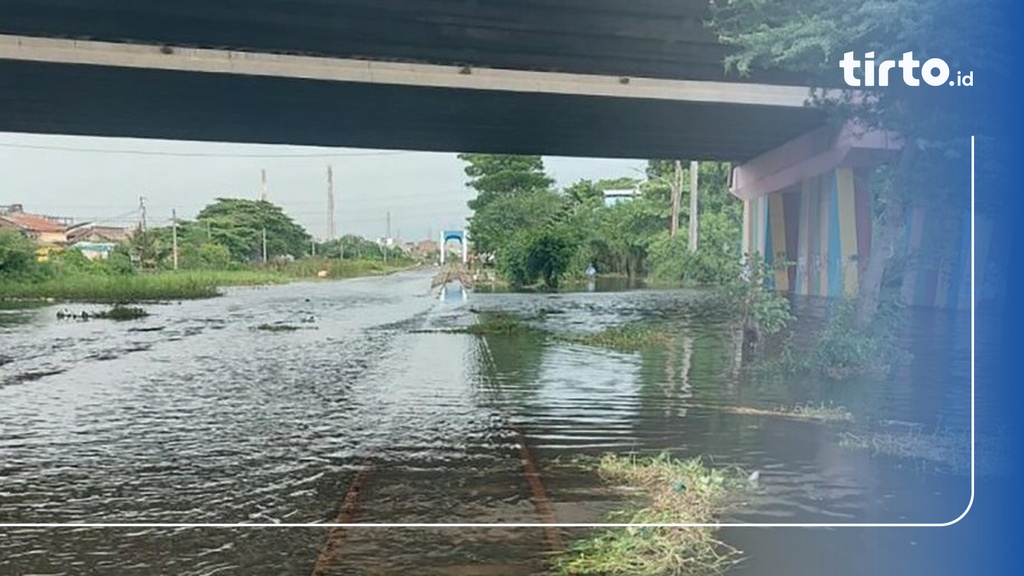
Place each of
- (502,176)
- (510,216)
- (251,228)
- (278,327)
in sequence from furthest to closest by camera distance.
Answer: (278,327) → (510,216) → (502,176) → (251,228)

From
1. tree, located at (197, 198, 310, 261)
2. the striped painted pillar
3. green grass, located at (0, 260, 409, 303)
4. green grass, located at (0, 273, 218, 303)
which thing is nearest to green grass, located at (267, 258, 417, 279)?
green grass, located at (0, 260, 409, 303)

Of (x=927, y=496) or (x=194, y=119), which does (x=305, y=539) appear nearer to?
(x=927, y=496)

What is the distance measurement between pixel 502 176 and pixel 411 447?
5.20 meters

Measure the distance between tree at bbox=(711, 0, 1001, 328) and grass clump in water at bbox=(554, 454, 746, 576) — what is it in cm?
148

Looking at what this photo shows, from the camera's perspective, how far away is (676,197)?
31.3 feet

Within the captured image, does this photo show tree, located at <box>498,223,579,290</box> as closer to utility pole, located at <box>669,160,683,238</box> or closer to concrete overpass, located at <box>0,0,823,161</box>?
concrete overpass, located at <box>0,0,823,161</box>

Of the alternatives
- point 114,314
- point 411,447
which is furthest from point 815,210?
point 114,314

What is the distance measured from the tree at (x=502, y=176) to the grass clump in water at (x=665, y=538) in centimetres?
452

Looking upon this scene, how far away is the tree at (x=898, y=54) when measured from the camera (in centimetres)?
201

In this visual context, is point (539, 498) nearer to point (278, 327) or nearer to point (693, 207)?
point (693, 207)

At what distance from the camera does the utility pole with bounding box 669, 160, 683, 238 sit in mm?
9266

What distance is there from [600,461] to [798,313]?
3967 millimetres
